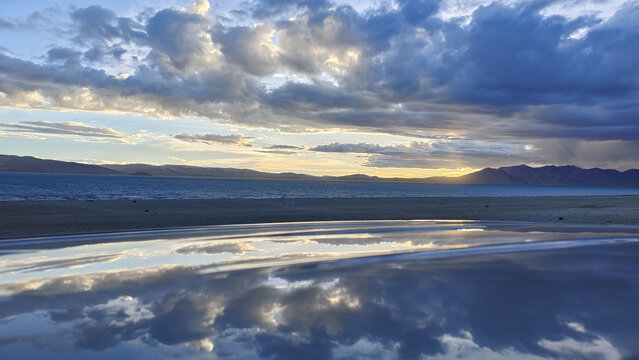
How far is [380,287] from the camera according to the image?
26.1ft

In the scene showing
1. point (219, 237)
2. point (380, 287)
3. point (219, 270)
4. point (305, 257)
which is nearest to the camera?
point (380, 287)

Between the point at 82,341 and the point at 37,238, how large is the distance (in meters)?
12.7

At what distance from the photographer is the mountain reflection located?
16.7 ft

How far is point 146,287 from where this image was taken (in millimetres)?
8047

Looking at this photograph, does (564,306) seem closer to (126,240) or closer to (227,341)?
(227,341)

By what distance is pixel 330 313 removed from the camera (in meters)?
6.43

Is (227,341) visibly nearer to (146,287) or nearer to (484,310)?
(146,287)

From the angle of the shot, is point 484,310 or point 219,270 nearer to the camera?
point 484,310

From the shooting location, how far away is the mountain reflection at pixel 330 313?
5102mm

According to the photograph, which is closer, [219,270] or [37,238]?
[219,270]

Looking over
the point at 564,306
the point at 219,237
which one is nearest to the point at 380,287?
the point at 564,306

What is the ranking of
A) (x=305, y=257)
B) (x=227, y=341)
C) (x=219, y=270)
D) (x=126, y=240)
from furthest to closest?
(x=126, y=240)
(x=305, y=257)
(x=219, y=270)
(x=227, y=341)

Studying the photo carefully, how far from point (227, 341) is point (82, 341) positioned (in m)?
1.91

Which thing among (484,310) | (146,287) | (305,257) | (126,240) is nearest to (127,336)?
(146,287)
